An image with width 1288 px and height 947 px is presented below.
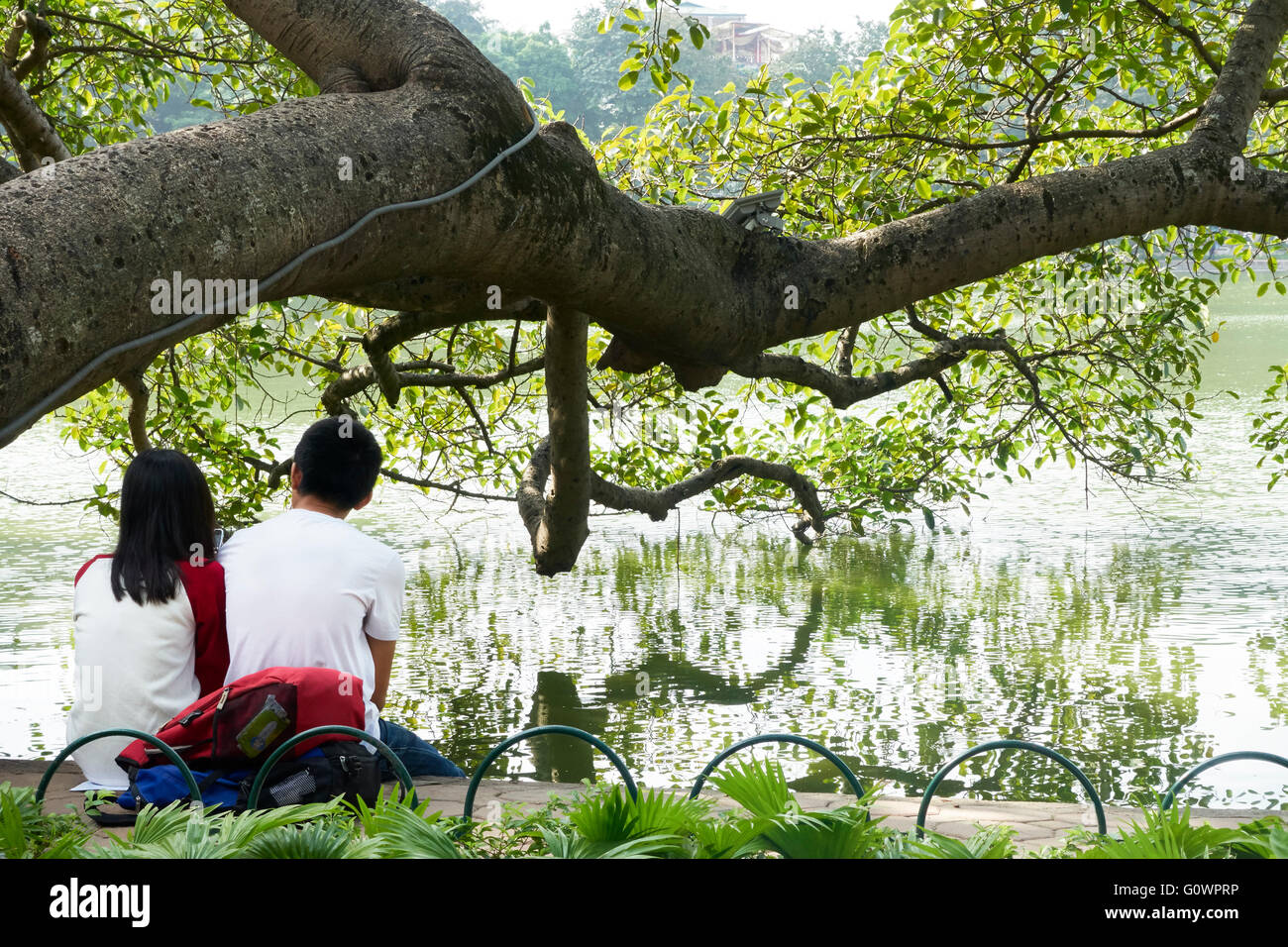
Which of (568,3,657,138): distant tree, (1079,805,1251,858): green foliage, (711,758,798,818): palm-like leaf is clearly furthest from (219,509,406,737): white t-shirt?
(568,3,657,138): distant tree

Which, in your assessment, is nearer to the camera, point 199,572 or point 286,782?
point 286,782

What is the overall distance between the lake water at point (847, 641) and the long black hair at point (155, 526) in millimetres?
3936

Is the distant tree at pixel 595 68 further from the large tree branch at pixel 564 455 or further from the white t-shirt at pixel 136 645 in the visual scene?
the white t-shirt at pixel 136 645

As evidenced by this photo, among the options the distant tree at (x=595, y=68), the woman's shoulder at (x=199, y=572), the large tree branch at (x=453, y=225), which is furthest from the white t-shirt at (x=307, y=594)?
the distant tree at (x=595, y=68)

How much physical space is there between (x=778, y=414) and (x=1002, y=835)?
15620 mm

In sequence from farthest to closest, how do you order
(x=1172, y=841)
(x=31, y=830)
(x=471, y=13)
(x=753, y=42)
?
(x=753, y=42) < (x=471, y=13) < (x=31, y=830) < (x=1172, y=841)

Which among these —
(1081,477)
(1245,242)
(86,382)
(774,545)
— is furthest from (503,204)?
(1081,477)

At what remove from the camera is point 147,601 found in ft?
10.7

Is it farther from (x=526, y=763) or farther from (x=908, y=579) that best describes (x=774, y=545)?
(x=526, y=763)

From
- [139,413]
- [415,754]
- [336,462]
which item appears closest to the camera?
[336,462]

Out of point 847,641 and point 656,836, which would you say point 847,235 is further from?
point 656,836

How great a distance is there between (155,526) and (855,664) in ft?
23.2

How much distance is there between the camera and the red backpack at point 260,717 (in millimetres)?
2814

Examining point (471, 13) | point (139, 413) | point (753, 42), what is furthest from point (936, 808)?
point (753, 42)
